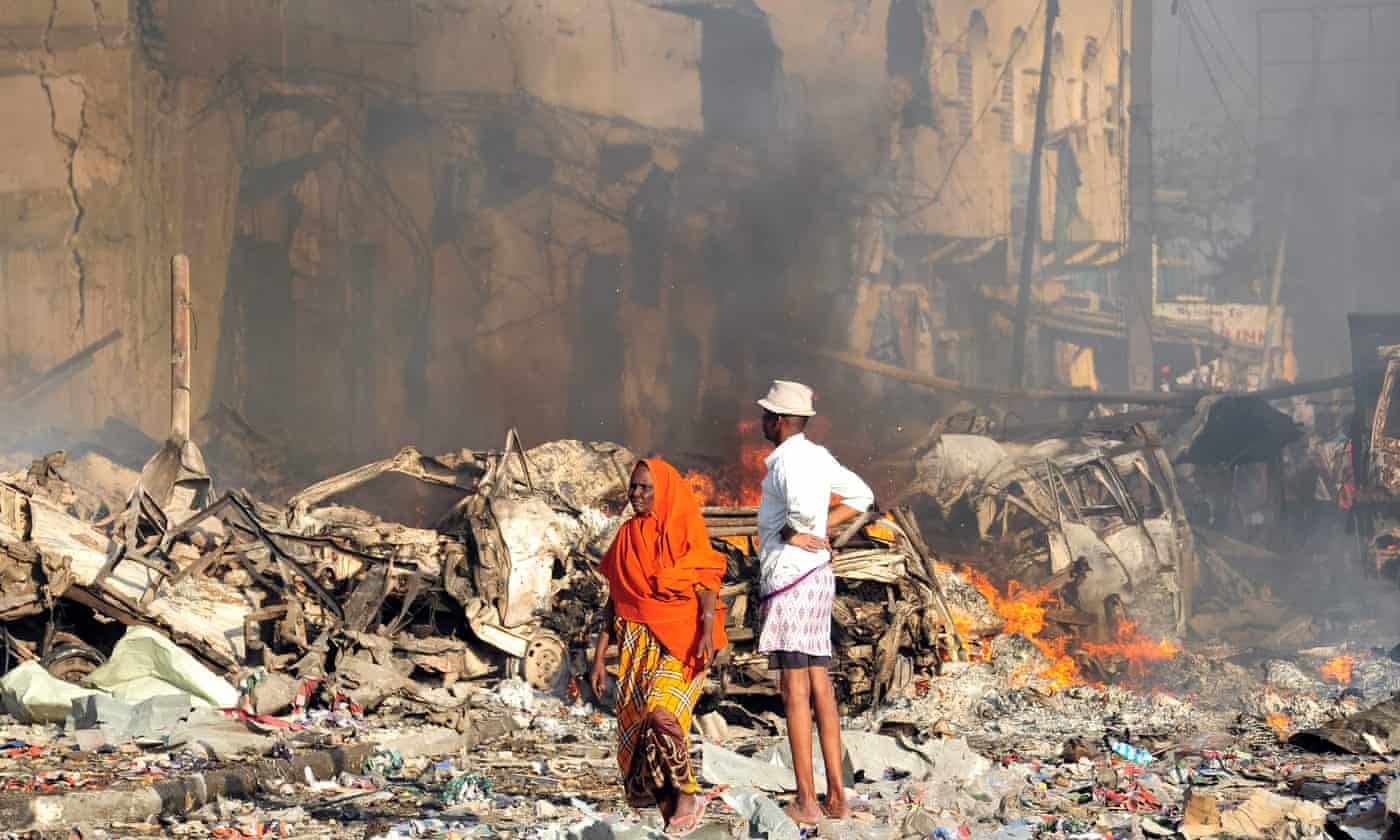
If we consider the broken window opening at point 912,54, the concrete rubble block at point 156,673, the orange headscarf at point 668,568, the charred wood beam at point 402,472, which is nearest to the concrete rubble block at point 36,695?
the concrete rubble block at point 156,673

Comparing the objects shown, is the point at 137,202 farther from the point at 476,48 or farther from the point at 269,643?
the point at 269,643

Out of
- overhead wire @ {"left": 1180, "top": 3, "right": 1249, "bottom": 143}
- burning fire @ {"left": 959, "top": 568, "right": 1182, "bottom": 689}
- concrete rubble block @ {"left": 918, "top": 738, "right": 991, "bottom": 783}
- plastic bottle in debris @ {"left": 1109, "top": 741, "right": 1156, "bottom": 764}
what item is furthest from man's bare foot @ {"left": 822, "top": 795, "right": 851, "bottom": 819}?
overhead wire @ {"left": 1180, "top": 3, "right": 1249, "bottom": 143}

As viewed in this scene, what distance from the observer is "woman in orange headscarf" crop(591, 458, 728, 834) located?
5.63 m

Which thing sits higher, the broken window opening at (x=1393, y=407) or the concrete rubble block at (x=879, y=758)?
the broken window opening at (x=1393, y=407)

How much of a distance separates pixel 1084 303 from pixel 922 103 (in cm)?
587

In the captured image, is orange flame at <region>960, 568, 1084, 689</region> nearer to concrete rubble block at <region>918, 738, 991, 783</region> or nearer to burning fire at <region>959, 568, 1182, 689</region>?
burning fire at <region>959, 568, 1182, 689</region>

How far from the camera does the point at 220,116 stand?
18469 mm

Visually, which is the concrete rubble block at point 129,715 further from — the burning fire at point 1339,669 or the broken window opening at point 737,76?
the broken window opening at point 737,76

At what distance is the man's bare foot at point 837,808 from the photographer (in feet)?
19.0

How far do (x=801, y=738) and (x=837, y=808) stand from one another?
278 millimetres

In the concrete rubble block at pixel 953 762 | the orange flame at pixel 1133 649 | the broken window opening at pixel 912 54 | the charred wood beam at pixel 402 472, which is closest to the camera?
the concrete rubble block at pixel 953 762

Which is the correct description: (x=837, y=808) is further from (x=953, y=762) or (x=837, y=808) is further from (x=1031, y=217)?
(x=1031, y=217)

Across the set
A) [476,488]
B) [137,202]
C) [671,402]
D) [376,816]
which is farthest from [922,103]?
[376,816]

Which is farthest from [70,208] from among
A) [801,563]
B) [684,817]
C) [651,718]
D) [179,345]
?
[684,817]
